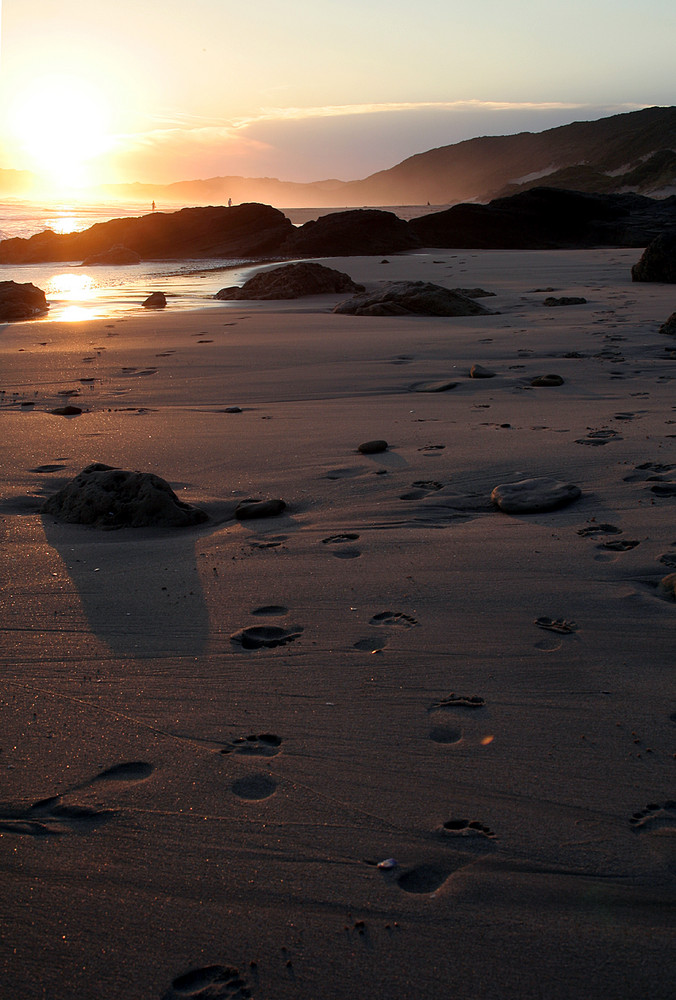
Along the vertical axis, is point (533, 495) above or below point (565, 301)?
below

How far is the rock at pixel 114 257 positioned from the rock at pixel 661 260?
16.4 meters

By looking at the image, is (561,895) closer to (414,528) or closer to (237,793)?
(237,793)

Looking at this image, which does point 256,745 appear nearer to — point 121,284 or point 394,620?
point 394,620

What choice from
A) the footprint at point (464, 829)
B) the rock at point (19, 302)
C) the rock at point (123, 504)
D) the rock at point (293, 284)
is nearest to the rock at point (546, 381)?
the rock at point (123, 504)

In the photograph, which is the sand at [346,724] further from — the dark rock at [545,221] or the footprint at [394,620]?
the dark rock at [545,221]

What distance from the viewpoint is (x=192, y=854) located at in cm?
154

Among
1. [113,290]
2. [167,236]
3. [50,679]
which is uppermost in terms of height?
[167,236]

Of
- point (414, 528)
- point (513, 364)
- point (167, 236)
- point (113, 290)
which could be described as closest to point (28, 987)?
point (414, 528)

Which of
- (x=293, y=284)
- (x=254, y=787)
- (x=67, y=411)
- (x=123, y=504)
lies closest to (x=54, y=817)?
(x=254, y=787)

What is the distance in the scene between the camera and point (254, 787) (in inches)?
67.2

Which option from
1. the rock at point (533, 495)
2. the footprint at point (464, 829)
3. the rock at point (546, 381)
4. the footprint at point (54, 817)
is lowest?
the footprint at point (464, 829)

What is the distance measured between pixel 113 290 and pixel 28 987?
14.3 m

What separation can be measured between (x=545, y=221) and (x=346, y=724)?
25.4m

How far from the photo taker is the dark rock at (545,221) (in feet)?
77.7
